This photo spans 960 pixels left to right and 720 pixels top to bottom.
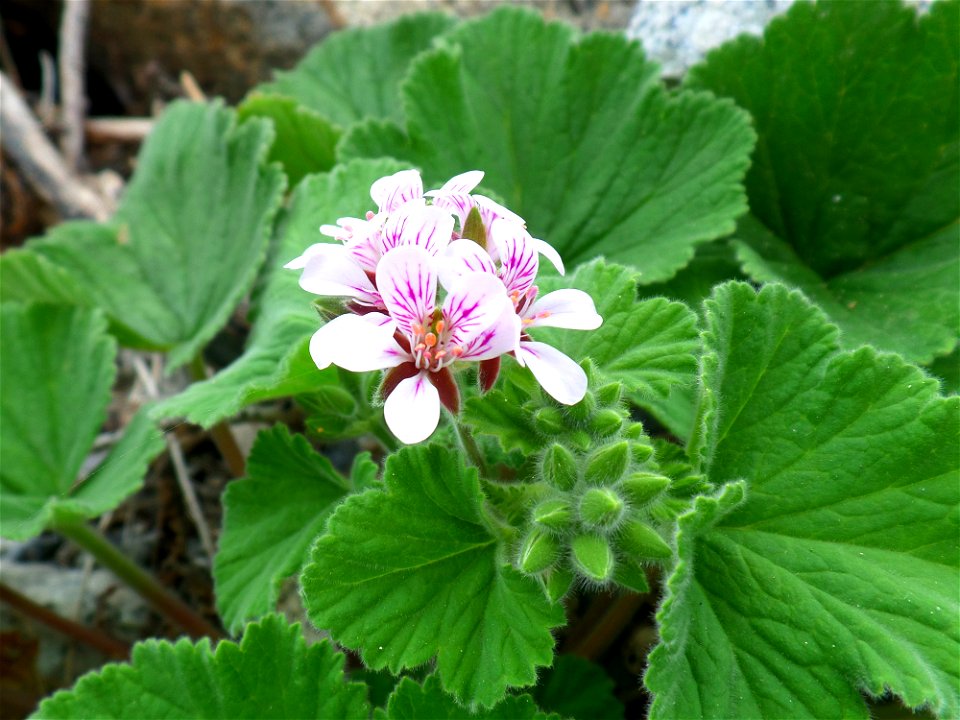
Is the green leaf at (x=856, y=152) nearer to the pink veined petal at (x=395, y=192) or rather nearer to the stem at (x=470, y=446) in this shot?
the stem at (x=470, y=446)

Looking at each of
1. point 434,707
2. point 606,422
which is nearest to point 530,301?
point 606,422

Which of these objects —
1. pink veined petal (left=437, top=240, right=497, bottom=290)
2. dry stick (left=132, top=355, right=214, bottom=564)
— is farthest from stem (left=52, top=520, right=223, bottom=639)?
pink veined petal (left=437, top=240, right=497, bottom=290)

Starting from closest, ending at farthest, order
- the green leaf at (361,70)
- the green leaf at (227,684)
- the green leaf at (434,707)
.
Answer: the green leaf at (434,707)
the green leaf at (227,684)
the green leaf at (361,70)

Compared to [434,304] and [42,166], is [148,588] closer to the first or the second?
[434,304]

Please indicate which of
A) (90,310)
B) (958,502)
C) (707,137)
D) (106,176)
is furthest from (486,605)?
(106,176)

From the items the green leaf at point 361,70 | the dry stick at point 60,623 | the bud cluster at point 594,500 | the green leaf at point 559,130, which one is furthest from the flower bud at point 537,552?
the green leaf at point 361,70

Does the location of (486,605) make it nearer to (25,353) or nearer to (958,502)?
(958,502)
